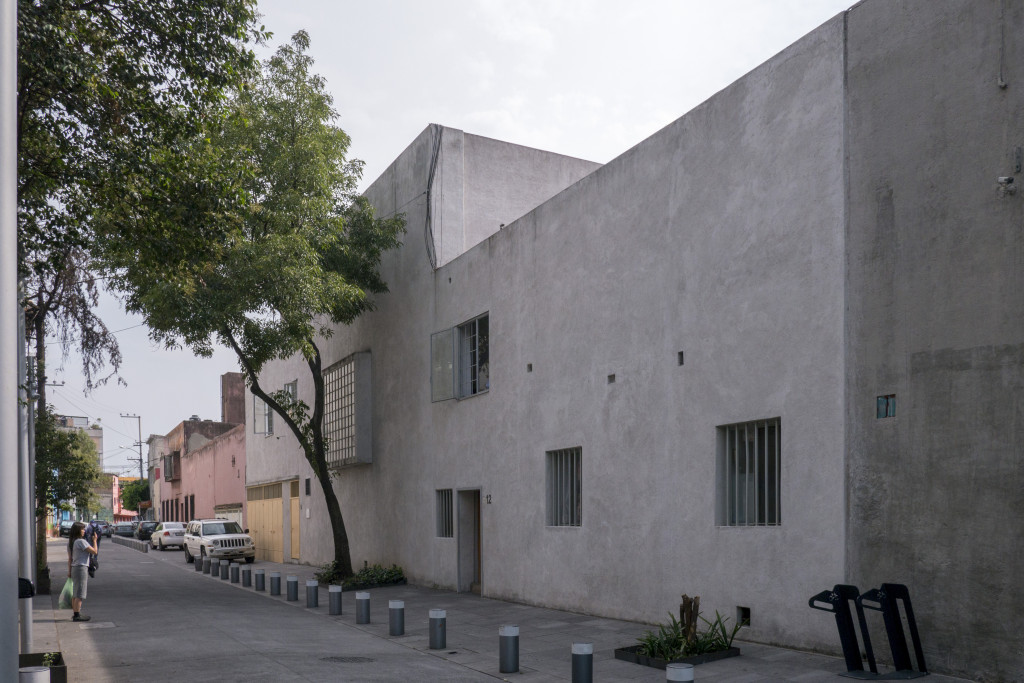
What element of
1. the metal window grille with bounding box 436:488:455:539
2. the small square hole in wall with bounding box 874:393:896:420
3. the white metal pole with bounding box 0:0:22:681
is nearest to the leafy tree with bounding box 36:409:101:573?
the metal window grille with bounding box 436:488:455:539

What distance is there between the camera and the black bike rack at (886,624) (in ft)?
29.1

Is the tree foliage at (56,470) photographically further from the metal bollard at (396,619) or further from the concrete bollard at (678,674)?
the concrete bollard at (678,674)

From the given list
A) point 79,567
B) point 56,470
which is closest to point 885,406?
point 79,567

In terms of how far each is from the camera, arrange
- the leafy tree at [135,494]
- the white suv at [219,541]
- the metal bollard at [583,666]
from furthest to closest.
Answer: the leafy tree at [135,494] < the white suv at [219,541] < the metal bollard at [583,666]

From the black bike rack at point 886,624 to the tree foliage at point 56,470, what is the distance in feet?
61.0

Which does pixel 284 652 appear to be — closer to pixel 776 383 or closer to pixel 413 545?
pixel 776 383

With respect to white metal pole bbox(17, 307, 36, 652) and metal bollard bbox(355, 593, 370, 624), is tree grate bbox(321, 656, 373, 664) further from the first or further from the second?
white metal pole bbox(17, 307, 36, 652)

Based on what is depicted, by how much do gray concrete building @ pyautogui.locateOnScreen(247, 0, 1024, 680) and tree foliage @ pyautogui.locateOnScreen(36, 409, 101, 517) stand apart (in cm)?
967

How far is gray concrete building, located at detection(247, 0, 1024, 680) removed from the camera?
340 inches

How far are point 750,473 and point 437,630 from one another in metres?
4.51

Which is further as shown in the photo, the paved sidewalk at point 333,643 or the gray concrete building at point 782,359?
the paved sidewalk at point 333,643

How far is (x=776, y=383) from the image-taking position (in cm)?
1102

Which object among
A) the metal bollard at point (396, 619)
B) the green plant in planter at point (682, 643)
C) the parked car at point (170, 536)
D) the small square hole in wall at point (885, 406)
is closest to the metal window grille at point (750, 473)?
the green plant in planter at point (682, 643)

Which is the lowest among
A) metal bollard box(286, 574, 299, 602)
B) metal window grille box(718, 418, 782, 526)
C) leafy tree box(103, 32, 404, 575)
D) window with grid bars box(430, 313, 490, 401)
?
metal bollard box(286, 574, 299, 602)
